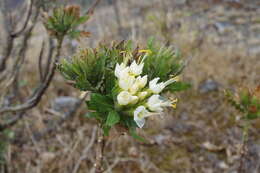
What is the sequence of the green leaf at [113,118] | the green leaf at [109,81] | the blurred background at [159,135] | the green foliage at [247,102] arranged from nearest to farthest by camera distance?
1. the green leaf at [113,118]
2. the green leaf at [109,81]
3. the green foliage at [247,102]
4. the blurred background at [159,135]

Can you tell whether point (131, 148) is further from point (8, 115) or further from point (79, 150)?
point (8, 115)

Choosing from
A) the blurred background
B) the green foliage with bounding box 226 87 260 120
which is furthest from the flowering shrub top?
the blurred background

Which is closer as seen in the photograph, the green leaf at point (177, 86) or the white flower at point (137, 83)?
the white flower at point (137, 83)

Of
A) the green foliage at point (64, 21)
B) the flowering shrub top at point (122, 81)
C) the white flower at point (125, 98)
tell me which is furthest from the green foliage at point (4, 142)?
the white flower at point (125, 98)

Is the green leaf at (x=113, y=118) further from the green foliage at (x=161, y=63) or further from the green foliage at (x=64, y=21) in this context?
the green foliage at (x=64, y=21)

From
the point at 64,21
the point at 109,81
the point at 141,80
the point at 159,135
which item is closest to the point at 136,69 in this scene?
the point at 141,80

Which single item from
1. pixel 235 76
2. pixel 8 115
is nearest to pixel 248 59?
pixel 235 76

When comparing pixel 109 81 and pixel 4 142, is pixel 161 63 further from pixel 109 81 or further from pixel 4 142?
pixel 4 142

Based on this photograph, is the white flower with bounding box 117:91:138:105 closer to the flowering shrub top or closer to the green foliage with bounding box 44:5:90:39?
the flowering shrub top

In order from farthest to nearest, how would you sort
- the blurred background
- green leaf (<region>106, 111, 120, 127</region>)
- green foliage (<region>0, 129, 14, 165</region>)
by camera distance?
the blurred background, green foliage (<region>0, 129, 14, 165</region>), green leaf (<region>106, 111, 120, 127</region>)
